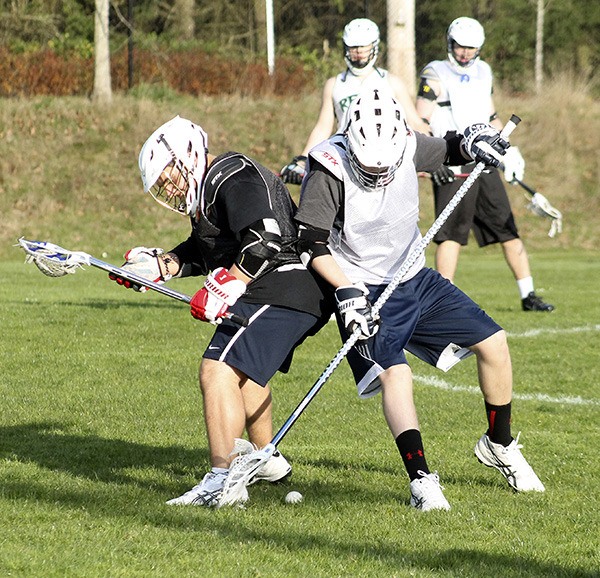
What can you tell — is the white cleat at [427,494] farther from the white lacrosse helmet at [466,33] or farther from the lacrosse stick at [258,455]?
the white lacrosse helmet at [466,33]

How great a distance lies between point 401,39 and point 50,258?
17165 millimetres

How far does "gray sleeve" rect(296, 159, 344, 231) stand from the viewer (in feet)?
15.2

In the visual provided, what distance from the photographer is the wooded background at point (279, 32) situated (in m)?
23.5

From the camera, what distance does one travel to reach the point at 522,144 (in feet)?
73.5

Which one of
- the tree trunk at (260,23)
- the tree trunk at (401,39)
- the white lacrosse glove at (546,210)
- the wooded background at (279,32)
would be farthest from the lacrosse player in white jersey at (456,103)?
the tree trunk at (260,23)

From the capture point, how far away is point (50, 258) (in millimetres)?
4938

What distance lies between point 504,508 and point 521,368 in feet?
11.7

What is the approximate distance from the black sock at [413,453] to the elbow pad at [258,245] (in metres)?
0.88

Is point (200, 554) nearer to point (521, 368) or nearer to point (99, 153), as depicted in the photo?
point (521, 368)

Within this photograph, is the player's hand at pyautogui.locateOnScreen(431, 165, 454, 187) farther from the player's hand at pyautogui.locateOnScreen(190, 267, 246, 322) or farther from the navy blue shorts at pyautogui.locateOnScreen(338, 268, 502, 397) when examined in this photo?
the player's hand at pyautogui.locateOnScreen(190, 267, 246, 322)

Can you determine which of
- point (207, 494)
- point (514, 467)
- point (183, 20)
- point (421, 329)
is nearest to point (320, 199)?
point (421, 329)

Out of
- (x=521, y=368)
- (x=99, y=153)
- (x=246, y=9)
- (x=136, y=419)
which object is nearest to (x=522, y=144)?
(x=99, y=153)

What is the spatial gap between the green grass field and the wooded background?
1452cm

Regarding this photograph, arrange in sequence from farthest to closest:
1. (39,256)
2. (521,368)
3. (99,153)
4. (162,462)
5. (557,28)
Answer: (557,28)
(99,153)
(521,368)
(162,462)
(39,256)
